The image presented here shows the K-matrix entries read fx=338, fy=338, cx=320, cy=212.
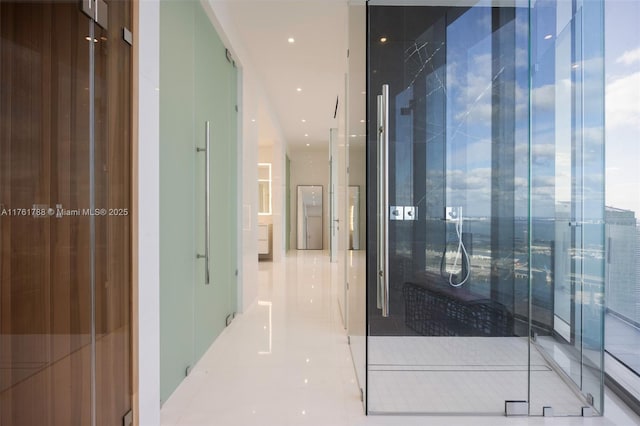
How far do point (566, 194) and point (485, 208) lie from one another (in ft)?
1.59

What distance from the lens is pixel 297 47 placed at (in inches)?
163

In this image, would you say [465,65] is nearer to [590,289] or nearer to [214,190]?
[590,289]

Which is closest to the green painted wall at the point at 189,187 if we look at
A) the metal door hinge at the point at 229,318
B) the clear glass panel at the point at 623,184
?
the metal door hinge at the point at 229,318

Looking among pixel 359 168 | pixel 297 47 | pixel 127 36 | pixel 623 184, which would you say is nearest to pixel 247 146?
pixel 297 47

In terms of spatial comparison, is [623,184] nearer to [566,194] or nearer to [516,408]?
[566,194]

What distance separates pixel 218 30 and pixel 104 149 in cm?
224

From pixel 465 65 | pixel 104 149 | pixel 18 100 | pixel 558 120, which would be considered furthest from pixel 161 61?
pixel 558 120

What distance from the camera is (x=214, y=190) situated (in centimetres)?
308

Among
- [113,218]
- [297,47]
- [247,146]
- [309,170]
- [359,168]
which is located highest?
[297,47]

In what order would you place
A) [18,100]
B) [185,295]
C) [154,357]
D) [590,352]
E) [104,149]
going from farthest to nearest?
[185,295], [590,352], [154,357], [104,149], [18,100]

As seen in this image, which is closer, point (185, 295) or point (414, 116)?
point (414, 116)

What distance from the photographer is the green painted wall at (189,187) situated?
2191mm

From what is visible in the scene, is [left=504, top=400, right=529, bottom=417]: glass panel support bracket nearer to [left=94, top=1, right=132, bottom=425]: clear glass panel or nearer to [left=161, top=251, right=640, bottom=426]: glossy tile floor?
[left=161, top=251, right=640, bottom=426]: glossy tile floor

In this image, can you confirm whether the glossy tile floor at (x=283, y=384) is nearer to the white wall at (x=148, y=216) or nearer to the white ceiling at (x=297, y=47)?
the white wall at (x=148, y=216)
